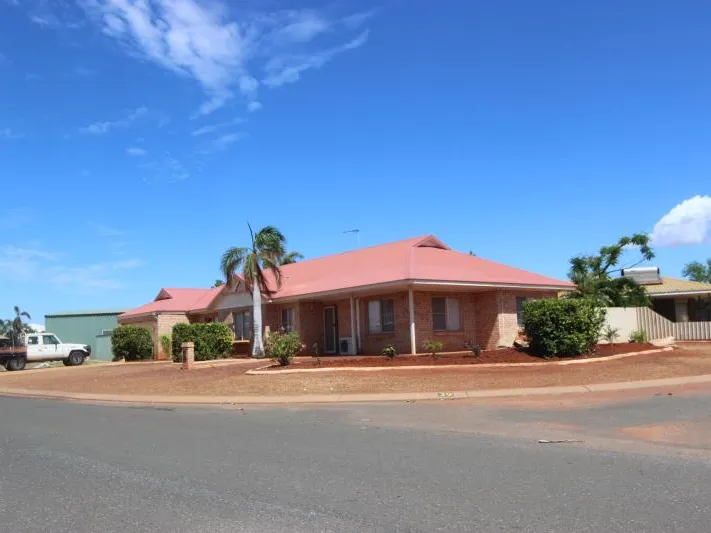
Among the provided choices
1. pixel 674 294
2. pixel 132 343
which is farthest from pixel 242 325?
pixel 674 294

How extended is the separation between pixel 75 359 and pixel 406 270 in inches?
856

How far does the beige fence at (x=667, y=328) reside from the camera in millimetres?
26750

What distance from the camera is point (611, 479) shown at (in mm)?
7012

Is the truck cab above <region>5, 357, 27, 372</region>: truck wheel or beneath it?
above

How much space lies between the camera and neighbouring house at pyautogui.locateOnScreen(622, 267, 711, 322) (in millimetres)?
34531

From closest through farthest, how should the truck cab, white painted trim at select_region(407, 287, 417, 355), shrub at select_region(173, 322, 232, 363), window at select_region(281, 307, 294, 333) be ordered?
white painted trim at select_region(407, 287, 417, 355) → shrub at select_region(173, 322, 232, 363) → window at select_region(281, 307, 294, 333) → the truck cab

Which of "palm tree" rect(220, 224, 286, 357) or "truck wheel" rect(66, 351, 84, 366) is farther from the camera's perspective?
"truck wheel" rect(66, 351, 84, 366)

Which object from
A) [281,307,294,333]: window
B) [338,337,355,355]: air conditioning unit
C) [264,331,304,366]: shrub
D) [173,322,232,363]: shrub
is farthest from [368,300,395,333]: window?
[173,322,232,363]: shrub

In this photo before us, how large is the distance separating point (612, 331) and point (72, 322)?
46.3m

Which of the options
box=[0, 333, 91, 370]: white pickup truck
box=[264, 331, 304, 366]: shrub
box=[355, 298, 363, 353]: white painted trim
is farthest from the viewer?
box=[0, 333, 91, 370]: white pickup truck

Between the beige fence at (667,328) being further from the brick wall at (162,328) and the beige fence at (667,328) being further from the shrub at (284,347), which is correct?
the brick wall at (162,328)

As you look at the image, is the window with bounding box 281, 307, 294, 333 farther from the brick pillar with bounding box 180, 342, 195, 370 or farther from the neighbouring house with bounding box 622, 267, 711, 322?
the neighbouring house with bounding box 622, 267, 711, 322

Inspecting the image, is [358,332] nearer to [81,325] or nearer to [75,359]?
[75,359]

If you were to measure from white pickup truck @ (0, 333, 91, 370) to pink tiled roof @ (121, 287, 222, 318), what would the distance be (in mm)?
4458
